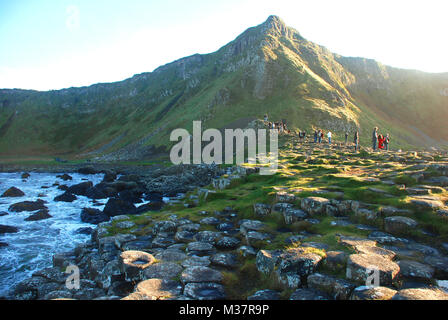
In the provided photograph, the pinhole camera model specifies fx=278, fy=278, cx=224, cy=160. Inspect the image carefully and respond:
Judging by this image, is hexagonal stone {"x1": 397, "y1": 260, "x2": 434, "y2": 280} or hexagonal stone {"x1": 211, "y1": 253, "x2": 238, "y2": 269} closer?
hexagonal stone {"x1": 397, "y1": 260, "x2": 434, "y2": 280}

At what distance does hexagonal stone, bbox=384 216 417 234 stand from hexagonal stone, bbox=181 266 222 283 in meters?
5.64

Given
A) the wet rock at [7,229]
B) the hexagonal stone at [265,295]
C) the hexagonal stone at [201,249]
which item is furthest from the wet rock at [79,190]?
the hexagonal stone at [265,295]

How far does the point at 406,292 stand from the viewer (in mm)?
5207

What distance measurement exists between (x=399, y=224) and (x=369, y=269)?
377 cm

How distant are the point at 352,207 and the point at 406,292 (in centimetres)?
577

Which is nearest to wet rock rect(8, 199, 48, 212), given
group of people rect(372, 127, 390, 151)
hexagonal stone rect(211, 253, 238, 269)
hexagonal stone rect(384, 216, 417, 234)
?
hexagonal stone rect(211, 253, 238, 269)

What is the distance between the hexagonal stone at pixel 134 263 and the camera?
26.8 feet

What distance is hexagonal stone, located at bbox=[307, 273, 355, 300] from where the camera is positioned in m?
5.66

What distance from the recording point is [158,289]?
6.85 m

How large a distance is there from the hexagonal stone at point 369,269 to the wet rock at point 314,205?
462cm

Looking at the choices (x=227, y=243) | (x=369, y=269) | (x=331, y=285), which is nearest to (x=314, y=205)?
(x=227, y=243)

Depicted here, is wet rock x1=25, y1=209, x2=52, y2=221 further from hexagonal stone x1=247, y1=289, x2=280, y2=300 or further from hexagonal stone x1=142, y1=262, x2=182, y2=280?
hexagonal stone x1=247, y1=289, x2=280, y2=300
